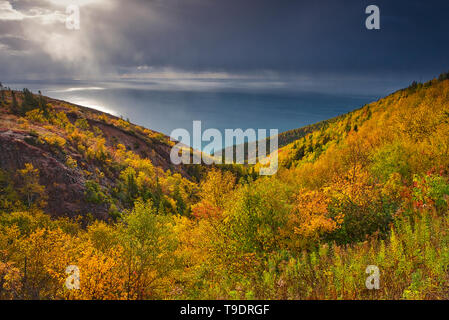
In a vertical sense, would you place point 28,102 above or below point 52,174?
above

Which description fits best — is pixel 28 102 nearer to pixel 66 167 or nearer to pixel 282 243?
pixel 66 167

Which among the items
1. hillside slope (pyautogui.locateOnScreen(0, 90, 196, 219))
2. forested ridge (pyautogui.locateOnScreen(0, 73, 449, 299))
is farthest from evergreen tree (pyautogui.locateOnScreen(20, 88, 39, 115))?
forested ridge (pyautogui.locateOnScreen(0, 73, 449, 299))

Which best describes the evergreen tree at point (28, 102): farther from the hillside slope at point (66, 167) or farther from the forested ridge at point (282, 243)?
the forested ridge at point (282, 243)

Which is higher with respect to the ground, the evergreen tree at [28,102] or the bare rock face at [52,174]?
the evergreen tree at [28,102]

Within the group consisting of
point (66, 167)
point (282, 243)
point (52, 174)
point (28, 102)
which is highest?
point (28, 102)

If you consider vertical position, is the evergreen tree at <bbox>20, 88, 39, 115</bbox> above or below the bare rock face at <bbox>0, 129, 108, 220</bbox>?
above

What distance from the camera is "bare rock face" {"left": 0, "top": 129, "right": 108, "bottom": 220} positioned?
63562mm

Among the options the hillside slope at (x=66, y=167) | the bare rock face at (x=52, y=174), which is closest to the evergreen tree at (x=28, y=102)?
the hillside slope at (x=66, y=167)

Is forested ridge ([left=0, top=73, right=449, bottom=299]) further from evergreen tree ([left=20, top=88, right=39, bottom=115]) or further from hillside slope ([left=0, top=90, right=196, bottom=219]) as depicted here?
evergreen tree ([left=20, top=88, right=39, bottom=115])

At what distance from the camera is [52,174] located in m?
68.2

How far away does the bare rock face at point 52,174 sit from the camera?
63.6m

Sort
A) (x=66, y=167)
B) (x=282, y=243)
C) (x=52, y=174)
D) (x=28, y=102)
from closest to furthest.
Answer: (x=282, y=243)
(x=52, y=174)
(x=66, y=167)
(x=28, y=102)

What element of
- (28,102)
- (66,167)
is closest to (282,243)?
(66,167)

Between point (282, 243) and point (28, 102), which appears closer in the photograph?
point (282, 243)
